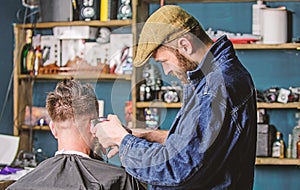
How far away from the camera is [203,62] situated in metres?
1.94

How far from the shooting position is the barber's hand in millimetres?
1936

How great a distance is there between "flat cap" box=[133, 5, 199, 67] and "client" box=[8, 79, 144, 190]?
405mm

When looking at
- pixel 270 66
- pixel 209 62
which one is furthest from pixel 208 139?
pixel 270 66

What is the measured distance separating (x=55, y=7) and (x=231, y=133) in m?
2.80

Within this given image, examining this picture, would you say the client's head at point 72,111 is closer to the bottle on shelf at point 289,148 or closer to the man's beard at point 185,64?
the man's beard at point 185,64

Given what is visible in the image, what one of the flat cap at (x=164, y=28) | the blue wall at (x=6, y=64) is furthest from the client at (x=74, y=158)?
the blue wall at (x=6, y=64)

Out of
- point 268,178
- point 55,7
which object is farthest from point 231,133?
point 55,7

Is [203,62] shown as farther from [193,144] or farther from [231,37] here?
[231,37]

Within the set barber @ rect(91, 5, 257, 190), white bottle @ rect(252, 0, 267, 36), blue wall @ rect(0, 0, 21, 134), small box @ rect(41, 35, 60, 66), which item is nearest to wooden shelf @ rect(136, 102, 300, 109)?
white bottle @ rect(252, 0, 267, 36)

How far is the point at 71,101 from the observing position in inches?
92.1

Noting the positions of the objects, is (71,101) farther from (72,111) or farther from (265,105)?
(265,105)

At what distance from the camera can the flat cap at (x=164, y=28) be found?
6.38ft

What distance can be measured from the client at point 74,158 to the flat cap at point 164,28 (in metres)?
0.40

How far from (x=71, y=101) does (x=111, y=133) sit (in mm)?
435
